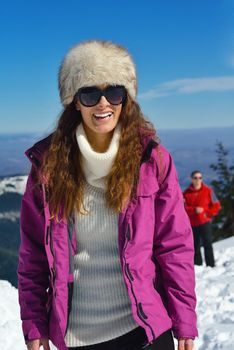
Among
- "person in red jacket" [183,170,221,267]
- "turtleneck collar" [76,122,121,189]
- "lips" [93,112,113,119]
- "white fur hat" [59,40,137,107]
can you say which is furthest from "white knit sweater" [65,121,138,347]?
"person in red jacket" [183,170,221,267]

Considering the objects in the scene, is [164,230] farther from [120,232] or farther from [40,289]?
[40,289]

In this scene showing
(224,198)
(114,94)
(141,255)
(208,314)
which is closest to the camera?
(141,255)

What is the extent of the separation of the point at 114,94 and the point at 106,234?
2.12ft

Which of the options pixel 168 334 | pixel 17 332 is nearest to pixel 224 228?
pixel 17 332

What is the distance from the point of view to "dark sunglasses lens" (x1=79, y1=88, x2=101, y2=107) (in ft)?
7.70

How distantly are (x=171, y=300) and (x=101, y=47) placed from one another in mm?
1244

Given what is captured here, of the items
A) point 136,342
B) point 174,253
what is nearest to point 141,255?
point 174,253

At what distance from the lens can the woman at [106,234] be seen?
230 centimetres

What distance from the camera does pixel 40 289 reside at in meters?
2.48

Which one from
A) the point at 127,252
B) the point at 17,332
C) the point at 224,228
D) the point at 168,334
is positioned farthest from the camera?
the point at 224,228

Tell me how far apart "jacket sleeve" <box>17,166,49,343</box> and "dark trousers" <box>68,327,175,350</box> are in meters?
0.30

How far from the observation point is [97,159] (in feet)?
7.66

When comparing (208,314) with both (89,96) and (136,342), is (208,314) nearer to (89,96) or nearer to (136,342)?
(136,342)

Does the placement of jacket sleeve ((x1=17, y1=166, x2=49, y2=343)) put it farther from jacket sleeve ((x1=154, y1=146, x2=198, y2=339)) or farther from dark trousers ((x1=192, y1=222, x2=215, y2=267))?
dark trousers ((x1=192, y1=222, x2=215, y2=267))
